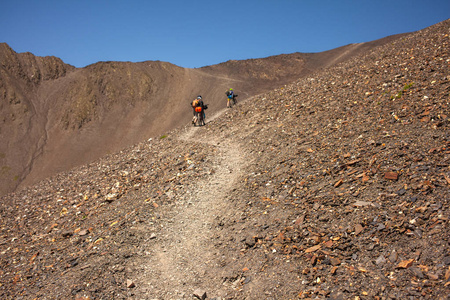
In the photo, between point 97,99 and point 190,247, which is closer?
point 190,247

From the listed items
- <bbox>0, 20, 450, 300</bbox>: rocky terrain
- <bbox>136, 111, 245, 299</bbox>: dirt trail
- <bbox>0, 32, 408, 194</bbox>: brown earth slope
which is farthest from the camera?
<bbox>0, 32, 408, 194</bbox>: brown earth slope

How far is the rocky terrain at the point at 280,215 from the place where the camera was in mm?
5906

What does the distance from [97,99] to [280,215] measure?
166 feet

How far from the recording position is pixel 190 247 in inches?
338

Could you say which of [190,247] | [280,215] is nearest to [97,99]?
[190,247]

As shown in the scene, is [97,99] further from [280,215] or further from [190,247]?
[280,215]

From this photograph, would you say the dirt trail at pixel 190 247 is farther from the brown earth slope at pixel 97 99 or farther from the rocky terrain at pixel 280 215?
the brown earth slope at pixel 97 99

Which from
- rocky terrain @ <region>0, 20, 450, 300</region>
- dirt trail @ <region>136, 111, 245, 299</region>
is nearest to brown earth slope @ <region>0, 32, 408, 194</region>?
rocky terrain @ <region>0, 20, 450, 300</region>

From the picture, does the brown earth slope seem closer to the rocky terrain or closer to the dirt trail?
the rocky terrain

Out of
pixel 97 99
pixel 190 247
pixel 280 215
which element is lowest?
pixel 190 247

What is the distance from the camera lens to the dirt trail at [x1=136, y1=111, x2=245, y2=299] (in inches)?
282

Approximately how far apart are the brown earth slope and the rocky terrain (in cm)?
2873

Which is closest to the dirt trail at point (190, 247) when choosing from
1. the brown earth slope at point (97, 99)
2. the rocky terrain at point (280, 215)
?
the rocky terrain at point (280, 215)

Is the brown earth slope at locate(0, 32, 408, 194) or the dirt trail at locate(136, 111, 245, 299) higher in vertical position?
the brown earth slope at locate(0, 32, 408, 194)
